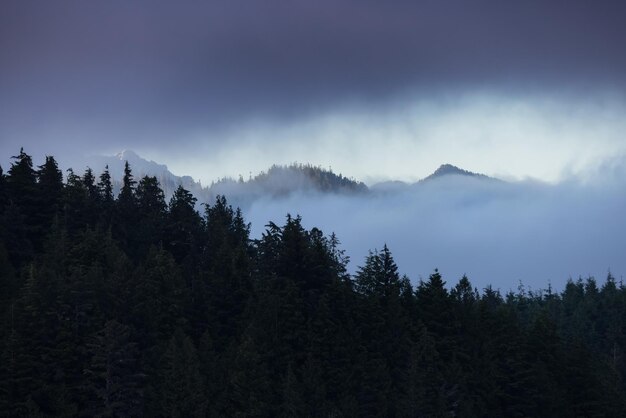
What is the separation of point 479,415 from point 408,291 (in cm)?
1765

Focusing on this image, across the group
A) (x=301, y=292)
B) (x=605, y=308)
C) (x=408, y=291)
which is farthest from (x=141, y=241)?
(x=605, y=308)

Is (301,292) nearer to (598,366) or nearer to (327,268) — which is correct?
(327,268)

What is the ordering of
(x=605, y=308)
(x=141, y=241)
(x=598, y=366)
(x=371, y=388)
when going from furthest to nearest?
(x=605, y=308), (x=598, y=366), (x=141, y=241), (x=371, y=388)

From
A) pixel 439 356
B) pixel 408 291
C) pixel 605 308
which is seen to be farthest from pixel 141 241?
pixel 605 308

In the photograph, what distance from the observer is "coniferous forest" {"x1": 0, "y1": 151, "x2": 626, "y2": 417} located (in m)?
64.2

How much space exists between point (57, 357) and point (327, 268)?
31056 mm

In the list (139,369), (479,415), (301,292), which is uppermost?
(301,292)

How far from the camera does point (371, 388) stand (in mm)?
72500

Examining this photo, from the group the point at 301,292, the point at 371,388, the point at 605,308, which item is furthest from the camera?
the point at 605,308

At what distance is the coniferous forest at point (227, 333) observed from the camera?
64.2 meters

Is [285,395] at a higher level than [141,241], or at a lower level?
lower

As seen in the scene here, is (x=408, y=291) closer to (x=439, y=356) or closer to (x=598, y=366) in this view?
(x=439, y=356)

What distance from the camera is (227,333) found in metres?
79.0

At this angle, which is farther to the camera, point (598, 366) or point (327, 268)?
point (598, 366)
